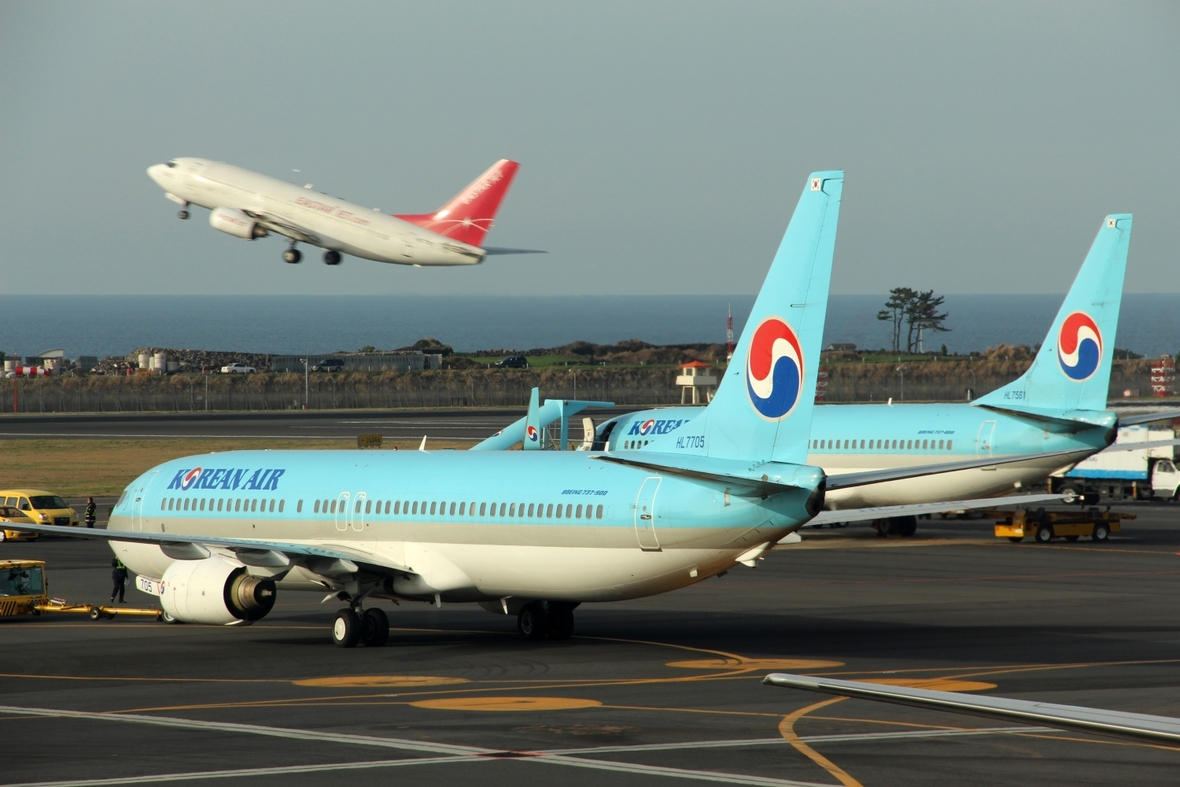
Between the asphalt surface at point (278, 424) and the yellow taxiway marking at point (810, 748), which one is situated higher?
the asphalt surface at point (278, 424)

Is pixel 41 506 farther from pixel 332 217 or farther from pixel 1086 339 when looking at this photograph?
pixel 1086 339

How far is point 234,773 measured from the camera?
19.9 meters

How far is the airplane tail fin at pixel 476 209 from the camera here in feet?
139

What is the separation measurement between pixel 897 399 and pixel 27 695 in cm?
10816

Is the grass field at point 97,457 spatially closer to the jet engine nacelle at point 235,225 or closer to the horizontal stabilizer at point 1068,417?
the horizontal stabilizer at point 1068,417

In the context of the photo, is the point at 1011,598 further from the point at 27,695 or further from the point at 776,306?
the point at 27,695

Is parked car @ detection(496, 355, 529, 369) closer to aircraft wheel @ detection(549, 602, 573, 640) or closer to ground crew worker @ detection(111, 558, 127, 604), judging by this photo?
ground crew worker @ detection(111, 558, 127, 604)

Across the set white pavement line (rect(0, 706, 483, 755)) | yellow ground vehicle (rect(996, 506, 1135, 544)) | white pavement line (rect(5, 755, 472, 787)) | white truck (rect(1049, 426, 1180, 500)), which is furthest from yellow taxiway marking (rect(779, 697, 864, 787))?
white truck (rect(1049, 426, 1180, 500))

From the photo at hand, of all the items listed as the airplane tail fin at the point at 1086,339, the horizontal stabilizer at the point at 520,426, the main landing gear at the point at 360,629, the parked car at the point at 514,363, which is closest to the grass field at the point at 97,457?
the horizontal stabilizer at the point at 520,426

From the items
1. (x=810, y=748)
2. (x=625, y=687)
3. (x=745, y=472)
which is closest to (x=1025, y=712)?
(x=810, y=748)

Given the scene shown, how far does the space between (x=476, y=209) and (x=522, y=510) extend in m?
13.6

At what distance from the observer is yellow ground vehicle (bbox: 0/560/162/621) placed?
130 feet

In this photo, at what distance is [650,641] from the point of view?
34375 mm

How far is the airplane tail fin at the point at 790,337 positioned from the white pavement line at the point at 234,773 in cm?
1055
